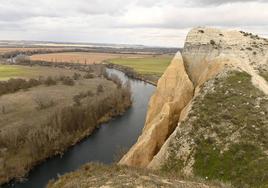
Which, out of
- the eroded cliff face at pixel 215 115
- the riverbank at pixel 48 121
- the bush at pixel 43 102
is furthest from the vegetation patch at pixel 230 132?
the bush at pixel 43 102

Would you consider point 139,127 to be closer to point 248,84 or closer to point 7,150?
point 7,150

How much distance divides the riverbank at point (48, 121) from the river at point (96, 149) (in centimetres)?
120

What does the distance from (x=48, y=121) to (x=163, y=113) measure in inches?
1481

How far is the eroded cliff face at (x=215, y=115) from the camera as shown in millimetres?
17766

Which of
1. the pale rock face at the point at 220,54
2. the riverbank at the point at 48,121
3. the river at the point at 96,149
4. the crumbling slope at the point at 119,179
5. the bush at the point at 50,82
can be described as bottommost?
the river at the point at 96,149

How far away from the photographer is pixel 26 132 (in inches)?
2028

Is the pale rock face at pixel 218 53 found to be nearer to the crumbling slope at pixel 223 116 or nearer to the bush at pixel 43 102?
the crumbling slope at pixel 223 116

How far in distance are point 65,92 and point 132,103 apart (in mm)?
17512

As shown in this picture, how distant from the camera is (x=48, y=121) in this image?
57.1 meters

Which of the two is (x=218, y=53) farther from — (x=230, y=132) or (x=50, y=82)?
(x=50, y=82)

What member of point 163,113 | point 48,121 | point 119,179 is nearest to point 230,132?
point 163,113

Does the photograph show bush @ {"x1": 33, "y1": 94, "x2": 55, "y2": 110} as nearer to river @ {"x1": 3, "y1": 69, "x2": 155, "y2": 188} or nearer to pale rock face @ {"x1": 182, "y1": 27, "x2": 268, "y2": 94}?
river @ {"x1": 3, "y1": 69, "x2": 155, "y2": 188}

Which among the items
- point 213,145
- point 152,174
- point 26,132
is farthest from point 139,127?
point 152,174

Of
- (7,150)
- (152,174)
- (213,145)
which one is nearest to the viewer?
(152,174)
